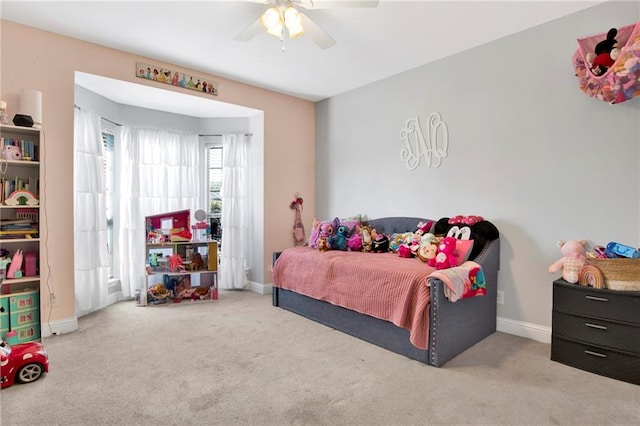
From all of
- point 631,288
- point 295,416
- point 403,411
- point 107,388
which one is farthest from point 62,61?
point 631,288

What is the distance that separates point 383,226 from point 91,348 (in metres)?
2.90

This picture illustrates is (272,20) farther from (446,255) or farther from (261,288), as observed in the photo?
(261,288)

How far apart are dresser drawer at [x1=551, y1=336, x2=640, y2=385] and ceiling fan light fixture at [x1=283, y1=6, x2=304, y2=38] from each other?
2749mm

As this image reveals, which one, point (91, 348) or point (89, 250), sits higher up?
point (89, 250)

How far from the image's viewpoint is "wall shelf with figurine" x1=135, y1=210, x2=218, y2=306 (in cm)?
396

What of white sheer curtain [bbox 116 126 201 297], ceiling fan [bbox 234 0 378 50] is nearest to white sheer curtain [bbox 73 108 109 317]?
white sheer curtain [bbox 116 126 201 297]

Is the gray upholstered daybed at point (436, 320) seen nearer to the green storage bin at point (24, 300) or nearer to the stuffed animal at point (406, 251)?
the stuffed animal at point (406, 251)

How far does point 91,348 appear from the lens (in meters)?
2.64

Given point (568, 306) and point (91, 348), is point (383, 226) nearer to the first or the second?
point (568, 306)

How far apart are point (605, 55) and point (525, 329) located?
208cm

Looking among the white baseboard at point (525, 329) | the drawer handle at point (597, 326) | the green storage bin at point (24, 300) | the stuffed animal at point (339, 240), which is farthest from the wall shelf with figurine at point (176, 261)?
the drawer handle at point (597, 326)

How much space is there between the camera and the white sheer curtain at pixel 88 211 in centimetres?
333

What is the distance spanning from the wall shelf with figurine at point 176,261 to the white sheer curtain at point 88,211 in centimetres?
49

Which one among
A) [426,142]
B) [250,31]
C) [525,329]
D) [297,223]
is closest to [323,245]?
[297,223]
